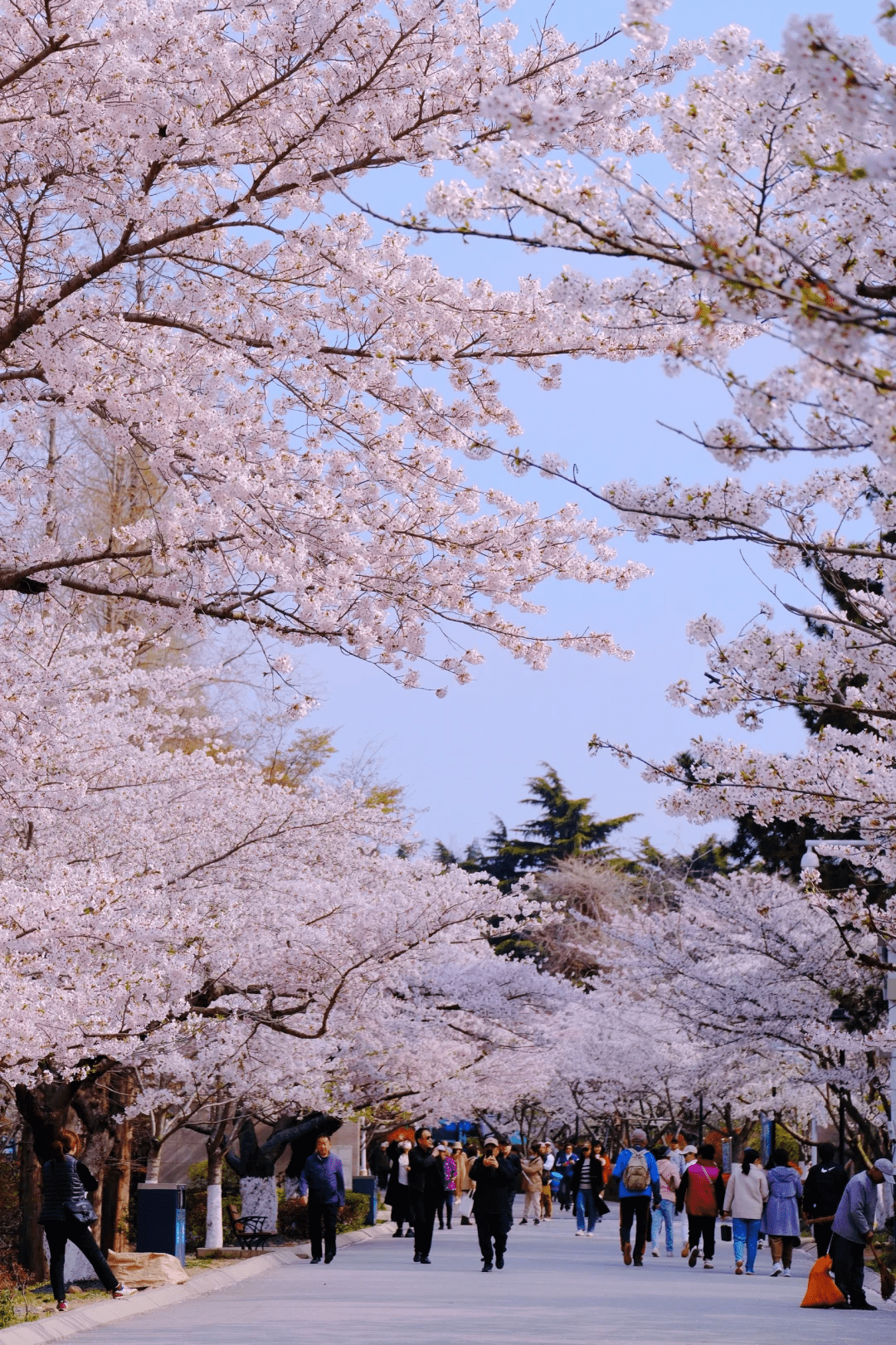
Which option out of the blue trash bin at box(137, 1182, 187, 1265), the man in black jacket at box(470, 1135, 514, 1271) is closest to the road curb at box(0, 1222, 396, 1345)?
the blue trash bin at box(137, 1182, 187, 1265)

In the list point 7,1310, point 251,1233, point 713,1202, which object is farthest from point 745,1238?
point 7,1310

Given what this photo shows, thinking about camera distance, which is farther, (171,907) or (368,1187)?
(368,1187)

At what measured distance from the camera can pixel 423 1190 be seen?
22.0m

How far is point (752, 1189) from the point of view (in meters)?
20.1

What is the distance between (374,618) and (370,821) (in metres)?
11.5

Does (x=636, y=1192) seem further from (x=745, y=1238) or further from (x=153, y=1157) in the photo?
(x=153, y=1157)

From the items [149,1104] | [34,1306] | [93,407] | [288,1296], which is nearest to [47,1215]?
[34,1306]

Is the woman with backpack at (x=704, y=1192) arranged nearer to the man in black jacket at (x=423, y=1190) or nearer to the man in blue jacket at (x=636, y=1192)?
the man in blue jacket at (x=636, y=1192)

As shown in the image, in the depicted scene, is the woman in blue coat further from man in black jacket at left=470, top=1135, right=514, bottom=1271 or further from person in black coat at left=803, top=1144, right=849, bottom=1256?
man in black jacket at left=470, top=1135, right=514, bottom=1271

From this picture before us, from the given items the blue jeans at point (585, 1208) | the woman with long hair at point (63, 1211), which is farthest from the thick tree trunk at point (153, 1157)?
the blue jeans at point (585, 1208)

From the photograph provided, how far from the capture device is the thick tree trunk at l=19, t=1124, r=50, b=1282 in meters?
18.3

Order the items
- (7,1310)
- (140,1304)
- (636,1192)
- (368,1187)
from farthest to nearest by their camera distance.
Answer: (368,1187) < (636,1192) < (140,1304) < (7,1310)

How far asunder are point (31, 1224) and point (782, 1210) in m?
9.36

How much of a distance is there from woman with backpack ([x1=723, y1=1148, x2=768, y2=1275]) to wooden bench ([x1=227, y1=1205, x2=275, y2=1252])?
6573 millimetres
